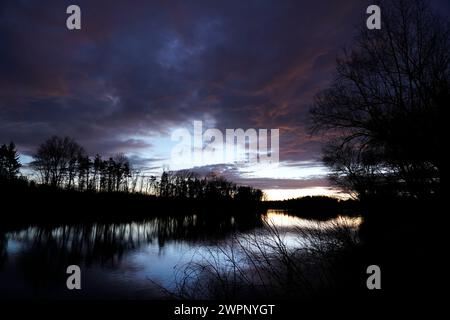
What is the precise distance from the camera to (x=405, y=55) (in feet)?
30.4

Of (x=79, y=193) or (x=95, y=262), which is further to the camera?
(x=79, y=193)

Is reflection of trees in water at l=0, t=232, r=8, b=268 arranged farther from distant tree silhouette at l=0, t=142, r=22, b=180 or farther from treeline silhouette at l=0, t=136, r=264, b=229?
distant tree silhouette at l=0, t=142, r=22, b=180

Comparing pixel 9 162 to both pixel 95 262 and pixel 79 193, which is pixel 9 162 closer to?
pixel 79 193

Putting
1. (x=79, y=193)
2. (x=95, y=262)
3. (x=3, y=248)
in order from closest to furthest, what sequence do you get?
(x=95, y=262), (x=3, y=248), (x=79, y=193)

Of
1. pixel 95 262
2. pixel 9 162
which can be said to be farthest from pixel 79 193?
pixel 95 262

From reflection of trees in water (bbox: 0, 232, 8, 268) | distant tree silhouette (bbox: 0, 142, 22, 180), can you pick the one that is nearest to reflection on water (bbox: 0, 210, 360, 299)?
reflection of trees in water (bbox: 0, 232, 8, 268)

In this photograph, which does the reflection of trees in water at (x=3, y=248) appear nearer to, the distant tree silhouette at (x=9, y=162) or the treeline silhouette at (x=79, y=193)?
the treeline silhouette at (x=79, y=193)

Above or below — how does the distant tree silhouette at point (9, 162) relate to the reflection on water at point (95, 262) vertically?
above

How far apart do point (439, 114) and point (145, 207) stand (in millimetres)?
68650

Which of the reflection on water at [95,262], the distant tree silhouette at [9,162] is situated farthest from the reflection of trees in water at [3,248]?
the distant tree silhouette at [9,162]

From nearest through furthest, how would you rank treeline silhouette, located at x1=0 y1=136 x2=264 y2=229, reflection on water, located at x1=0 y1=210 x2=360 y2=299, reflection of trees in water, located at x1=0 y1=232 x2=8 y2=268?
1. reflection on water, located at x1=0 y1=210 x2=360 y2=299
2. reflection of trees in water, located at x1=0 y1=232 x2=8 y2=268
3. treeline silhouette, located at x1=0 y1=136 x2=264 y2=229

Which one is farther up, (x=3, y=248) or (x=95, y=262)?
(x=3, y=248)
